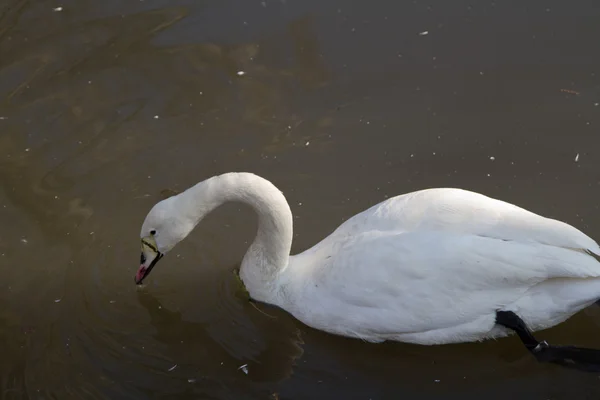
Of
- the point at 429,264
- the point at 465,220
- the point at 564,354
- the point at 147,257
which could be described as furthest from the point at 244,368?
the point at 564,354

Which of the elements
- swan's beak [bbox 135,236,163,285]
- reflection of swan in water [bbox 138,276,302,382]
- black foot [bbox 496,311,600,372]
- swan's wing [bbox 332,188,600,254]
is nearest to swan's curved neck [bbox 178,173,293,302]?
reflection of swan in water [bbox 138,276,302,382]

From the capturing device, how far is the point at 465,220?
15.8 ft

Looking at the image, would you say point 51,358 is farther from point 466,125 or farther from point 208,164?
point 466,125

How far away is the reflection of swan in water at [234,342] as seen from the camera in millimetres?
5137

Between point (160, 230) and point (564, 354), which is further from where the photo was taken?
point (160, 230)

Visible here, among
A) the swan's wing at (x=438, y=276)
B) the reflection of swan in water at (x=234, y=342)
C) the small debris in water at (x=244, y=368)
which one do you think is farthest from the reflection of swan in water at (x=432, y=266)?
the small debris in water at (x=244, y=368)

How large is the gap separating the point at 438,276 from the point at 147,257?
174cm

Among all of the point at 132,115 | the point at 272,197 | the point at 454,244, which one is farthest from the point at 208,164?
the point at 454,244

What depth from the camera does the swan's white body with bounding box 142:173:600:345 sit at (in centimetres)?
466

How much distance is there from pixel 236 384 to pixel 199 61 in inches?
132

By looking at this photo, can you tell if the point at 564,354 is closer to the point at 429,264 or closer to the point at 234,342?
the point at 429,264

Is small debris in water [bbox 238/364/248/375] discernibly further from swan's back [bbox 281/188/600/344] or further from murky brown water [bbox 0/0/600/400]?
swan's back [bbox 281/188/600/344]

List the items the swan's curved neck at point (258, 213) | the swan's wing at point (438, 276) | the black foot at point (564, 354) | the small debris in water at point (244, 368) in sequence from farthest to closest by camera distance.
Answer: the small debris in water at point (244, 368)
the swan's curved neck at point (258, 213)
the black foot at point (564, 354)
the swan's wing at point (438, 276)

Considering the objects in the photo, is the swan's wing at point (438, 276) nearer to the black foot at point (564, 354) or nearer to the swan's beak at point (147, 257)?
the black foot at point (564, 354)
